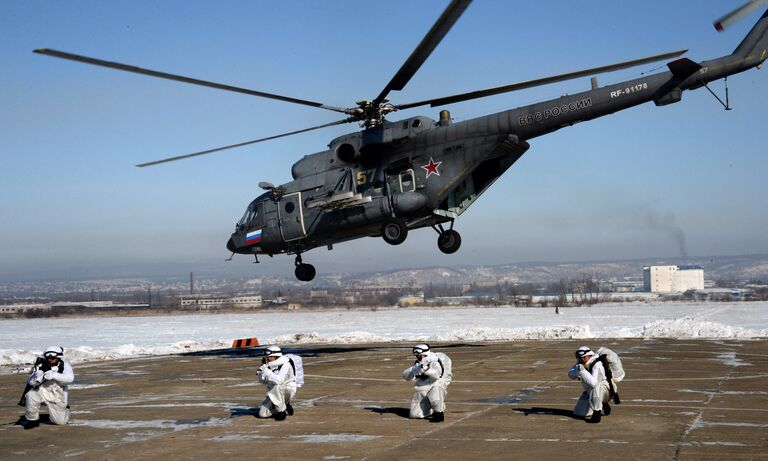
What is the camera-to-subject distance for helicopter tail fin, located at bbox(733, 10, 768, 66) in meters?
22.6

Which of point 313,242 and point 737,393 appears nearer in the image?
point 737,393

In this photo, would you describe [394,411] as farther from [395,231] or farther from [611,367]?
[395,231]

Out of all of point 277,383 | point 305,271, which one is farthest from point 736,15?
point 305,271

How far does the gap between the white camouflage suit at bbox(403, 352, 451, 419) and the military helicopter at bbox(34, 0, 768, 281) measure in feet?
32.6

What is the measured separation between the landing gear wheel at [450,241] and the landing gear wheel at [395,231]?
253cm

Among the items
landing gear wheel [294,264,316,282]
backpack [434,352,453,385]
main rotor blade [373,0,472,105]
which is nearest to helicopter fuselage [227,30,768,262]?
landing gear wheel [294,264,316,282]

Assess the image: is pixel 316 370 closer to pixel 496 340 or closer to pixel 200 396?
pixel 200 396

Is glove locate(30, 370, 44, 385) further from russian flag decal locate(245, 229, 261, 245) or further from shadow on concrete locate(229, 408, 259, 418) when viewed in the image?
russian flag decal locate(245, 229, 261, 245)

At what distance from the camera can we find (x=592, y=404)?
1293 cm

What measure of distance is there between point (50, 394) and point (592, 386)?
9.37 m

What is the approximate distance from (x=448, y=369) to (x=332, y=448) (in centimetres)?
313

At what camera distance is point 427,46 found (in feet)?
58.7

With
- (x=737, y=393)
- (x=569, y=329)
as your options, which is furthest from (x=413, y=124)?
(x=569, y=329)

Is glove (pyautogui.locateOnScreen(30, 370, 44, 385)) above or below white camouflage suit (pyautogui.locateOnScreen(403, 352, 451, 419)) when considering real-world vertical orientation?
above
